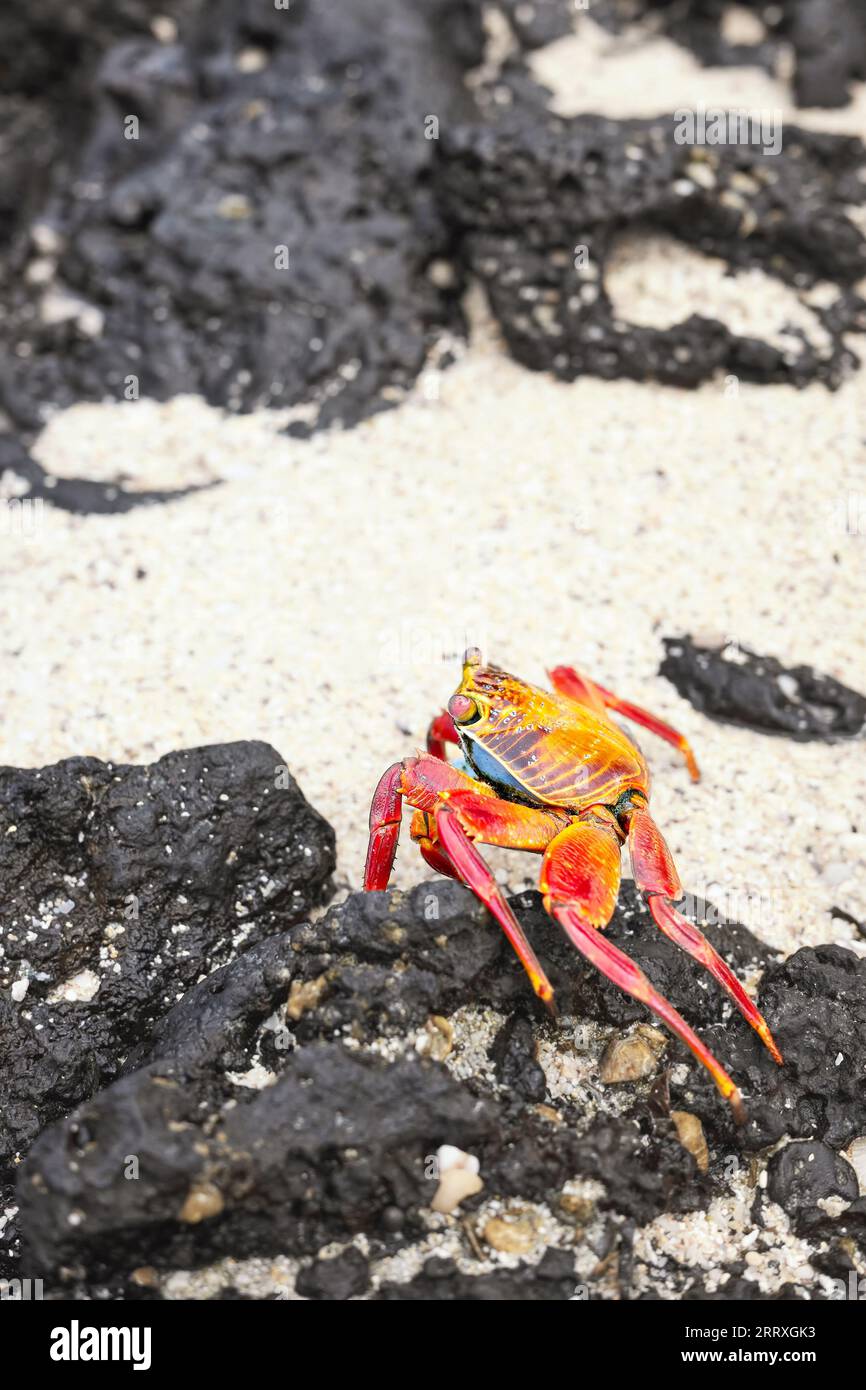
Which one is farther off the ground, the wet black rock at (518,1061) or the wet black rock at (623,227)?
the wet black rock at (623,227)

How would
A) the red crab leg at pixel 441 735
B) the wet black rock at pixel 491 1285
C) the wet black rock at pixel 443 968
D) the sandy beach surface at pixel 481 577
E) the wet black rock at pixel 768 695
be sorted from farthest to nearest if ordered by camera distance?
1. the wet black rock at pixel 768 695
2. the sandy beach surface at pixel 481 577
3. the red crab leg at pixel 441 735
4. the wet black rock at pixel 443 968
5. the wet black rock at pixel 491 1285

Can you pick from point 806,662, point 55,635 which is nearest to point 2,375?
point 55,635

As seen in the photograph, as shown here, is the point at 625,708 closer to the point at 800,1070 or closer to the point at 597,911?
the point at 597,911

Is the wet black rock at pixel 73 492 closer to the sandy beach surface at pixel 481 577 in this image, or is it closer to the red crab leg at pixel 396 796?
the sandy beach surface at pixel 481 577

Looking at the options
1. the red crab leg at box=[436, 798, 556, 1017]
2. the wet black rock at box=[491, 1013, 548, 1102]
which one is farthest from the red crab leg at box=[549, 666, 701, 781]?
the wet black rock at box=[491, 1013, 548, 1102]

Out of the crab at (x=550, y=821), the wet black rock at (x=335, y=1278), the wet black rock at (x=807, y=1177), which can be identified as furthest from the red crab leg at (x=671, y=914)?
the wet black rock at (x=335, y=1278)
